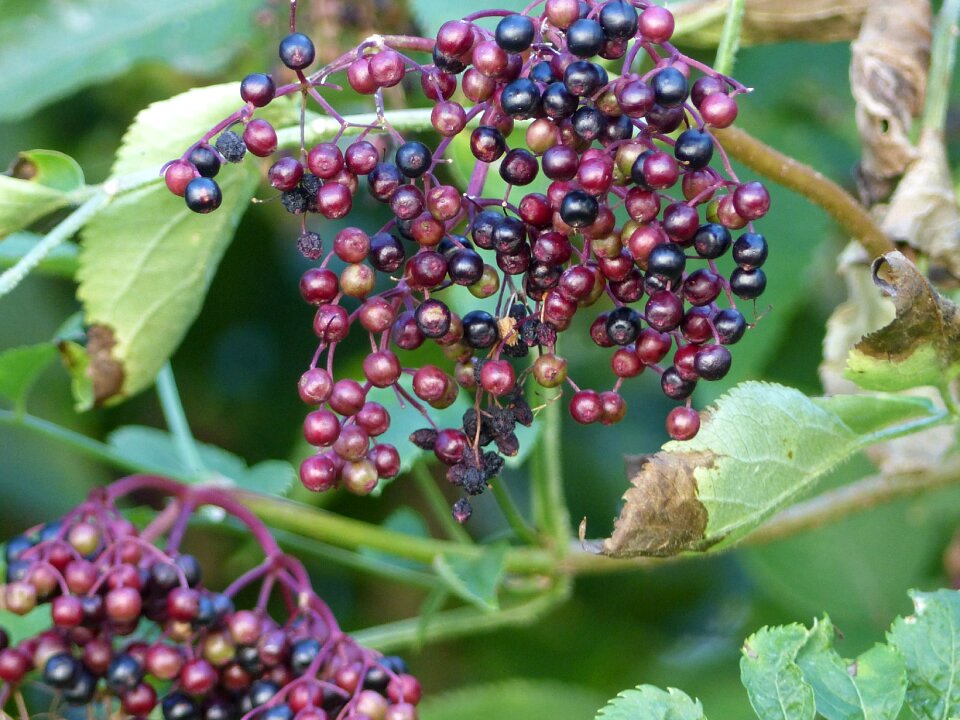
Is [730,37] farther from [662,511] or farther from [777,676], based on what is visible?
[777,676]

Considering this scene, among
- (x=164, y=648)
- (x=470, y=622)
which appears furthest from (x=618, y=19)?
(x=470, y=622)

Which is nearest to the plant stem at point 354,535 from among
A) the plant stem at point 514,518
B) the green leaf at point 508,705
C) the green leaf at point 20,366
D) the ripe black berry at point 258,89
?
the plant stem at point 514,518

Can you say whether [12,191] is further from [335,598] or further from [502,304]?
[335,598]

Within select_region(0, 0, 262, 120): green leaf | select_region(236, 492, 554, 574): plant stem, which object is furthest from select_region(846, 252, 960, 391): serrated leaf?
select_region(0, 0, 262, 120): green leaf

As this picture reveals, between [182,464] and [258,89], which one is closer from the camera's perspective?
[258,89]

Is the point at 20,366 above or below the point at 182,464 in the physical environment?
above

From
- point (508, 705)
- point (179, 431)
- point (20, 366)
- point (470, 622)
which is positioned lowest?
point (508, 705)

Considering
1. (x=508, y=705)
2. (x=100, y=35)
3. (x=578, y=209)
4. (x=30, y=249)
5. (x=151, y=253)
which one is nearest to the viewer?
(x=578, y=209)
